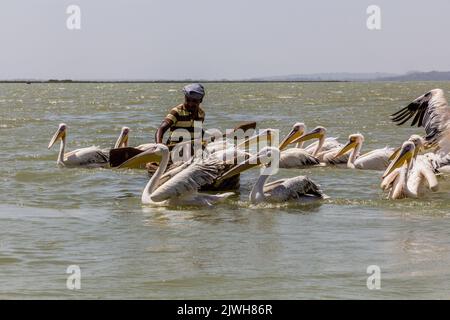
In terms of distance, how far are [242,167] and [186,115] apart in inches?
37.7

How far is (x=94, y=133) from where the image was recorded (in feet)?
52.7

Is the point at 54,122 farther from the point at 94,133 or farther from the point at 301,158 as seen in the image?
the point at 301,158

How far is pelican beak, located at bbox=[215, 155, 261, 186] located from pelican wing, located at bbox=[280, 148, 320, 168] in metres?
2.43

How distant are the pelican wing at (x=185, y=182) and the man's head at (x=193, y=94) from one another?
1129mm

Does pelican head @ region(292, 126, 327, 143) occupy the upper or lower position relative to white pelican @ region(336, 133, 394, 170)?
upper

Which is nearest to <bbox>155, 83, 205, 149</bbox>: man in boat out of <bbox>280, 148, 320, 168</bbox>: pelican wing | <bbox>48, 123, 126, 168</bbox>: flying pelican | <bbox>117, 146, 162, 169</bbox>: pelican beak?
<bbox>117, 146, 162, 169</bbox>: pelican beak

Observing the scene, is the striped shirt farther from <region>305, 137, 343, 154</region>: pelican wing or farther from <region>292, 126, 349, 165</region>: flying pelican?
<region>305, 137, 343, 154</region>: pelican wing

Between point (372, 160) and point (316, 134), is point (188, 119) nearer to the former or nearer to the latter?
point (372, 160)

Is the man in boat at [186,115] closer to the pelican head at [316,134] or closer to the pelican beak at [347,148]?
the pelican beak at [347,148]

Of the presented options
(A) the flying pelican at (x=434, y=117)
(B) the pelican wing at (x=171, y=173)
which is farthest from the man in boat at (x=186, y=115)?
(A) the flying pelican at (x=434, y=117)

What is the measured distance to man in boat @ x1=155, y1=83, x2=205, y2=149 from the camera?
8.12 meters
